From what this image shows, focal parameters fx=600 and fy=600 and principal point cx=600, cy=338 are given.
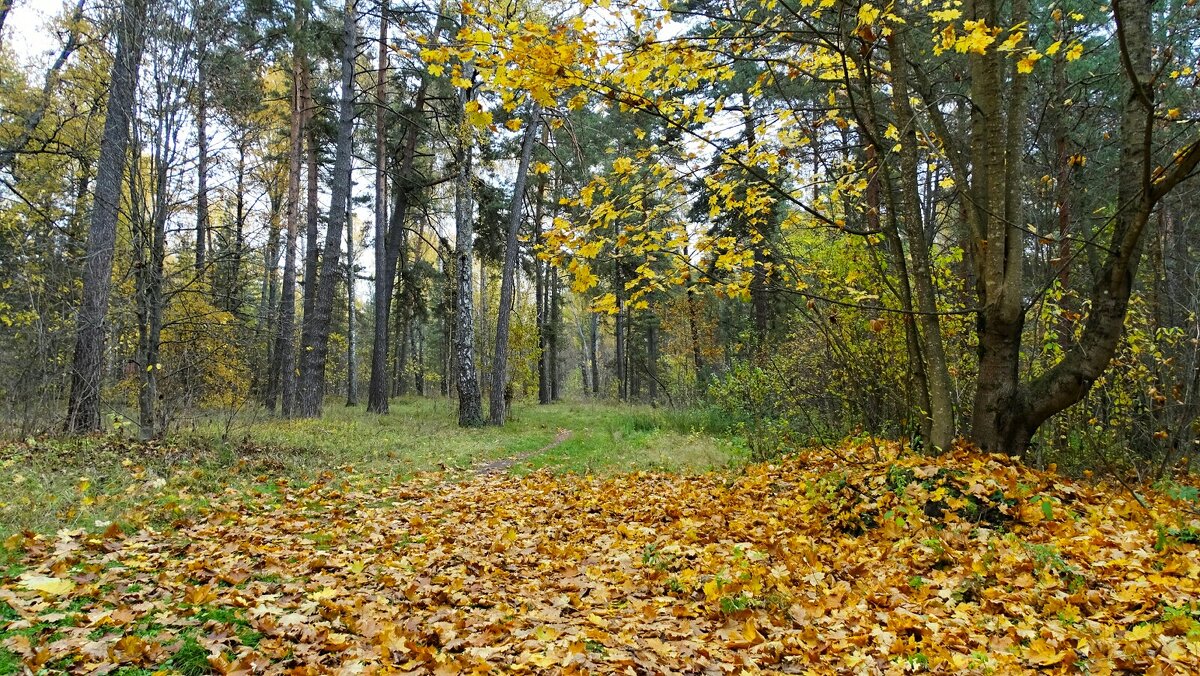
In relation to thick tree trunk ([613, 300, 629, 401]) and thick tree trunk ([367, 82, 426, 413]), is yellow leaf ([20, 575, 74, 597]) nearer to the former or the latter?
thick tree trunk ([367, 82, 426, 413])

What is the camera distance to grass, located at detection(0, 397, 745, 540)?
15.7 feet

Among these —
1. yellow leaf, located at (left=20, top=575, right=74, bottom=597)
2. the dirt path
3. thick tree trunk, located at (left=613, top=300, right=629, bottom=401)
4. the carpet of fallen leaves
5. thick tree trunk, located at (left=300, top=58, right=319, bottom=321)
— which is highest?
thick tree trunk, located at (left=300, top=58, right=319, bottom=321)

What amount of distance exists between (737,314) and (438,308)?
1149 centimetres

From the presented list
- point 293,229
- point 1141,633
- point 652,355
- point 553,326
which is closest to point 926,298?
point 1141,633

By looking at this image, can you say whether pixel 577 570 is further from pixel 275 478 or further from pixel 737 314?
pixel 737 314

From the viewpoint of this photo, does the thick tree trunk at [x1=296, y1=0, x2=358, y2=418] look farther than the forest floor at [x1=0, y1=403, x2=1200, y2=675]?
Yes

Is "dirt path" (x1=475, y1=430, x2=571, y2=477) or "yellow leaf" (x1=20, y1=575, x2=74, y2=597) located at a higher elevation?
"yellow leaf" (x1=20, y1=575, x2=74, y2=597)

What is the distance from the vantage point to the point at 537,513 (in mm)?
6055

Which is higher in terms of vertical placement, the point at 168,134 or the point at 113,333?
the point at 168,134

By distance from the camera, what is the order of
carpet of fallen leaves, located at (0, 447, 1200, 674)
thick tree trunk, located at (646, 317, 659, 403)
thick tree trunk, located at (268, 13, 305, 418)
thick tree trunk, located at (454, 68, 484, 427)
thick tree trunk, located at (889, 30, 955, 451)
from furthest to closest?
thick tree trunk, located at (646, 317, 659, 403)
thick tree trunk, located at (268, 13, 305, 418)
thick tree trunk, located at (454, 68, 484, 427)
thick tree trunk, located at (889, 30, 955, 451)
carpet of fallen leaves, located at (0, 447, 1200, 674)

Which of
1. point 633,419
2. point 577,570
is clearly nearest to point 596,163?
point 633,419

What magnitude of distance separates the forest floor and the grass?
10 centimetres

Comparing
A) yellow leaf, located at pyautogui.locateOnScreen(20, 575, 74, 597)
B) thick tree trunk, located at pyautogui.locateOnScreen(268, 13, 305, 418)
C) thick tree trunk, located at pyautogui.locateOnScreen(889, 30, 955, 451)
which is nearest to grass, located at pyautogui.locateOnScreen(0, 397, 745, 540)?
yellow leaf, located at pyautogui.locateOnScreen(20, 575, 74, 597)

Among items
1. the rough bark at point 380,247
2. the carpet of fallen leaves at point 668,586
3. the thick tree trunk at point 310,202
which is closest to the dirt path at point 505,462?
the carpet of fallen leaves at point 668,586
